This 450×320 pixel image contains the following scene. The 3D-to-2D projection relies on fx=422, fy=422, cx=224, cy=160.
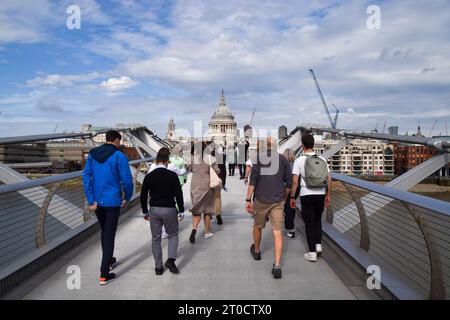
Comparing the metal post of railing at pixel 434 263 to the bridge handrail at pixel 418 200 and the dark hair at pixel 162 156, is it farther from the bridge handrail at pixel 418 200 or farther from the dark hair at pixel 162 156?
the dark hair at pixel 162 156

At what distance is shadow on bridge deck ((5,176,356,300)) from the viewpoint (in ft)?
12.2

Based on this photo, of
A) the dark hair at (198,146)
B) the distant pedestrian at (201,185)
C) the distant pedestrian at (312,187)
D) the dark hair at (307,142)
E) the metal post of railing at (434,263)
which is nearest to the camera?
the metal post of railing at (434,263)

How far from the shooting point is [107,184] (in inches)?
160

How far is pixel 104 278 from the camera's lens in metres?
3.96

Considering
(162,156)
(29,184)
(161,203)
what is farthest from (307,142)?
(29,184)

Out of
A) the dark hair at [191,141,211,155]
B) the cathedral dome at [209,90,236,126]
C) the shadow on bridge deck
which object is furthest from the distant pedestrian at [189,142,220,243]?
the cathedral dome at [209,90,236,126]

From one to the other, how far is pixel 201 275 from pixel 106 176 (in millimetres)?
1374

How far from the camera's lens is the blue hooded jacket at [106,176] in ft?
13.3

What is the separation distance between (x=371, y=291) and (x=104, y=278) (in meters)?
2.44

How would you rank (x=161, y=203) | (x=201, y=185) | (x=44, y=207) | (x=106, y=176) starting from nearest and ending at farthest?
(x=106, y=176), (x=161, y=203), (x=44, y=207), (x=201, y=185)

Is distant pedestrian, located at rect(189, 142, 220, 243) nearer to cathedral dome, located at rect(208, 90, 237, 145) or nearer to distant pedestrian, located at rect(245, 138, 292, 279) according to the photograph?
distant pedestrian, located at rect(245, 138, 292, 279)

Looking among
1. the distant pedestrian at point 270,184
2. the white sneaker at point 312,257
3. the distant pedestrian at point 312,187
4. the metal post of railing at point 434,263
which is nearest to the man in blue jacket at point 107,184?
the distant pedestrian at point 270,184

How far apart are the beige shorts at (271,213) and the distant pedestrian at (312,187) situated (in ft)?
1.12

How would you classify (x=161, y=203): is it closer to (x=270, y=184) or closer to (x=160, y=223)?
(x=160, y=223)
